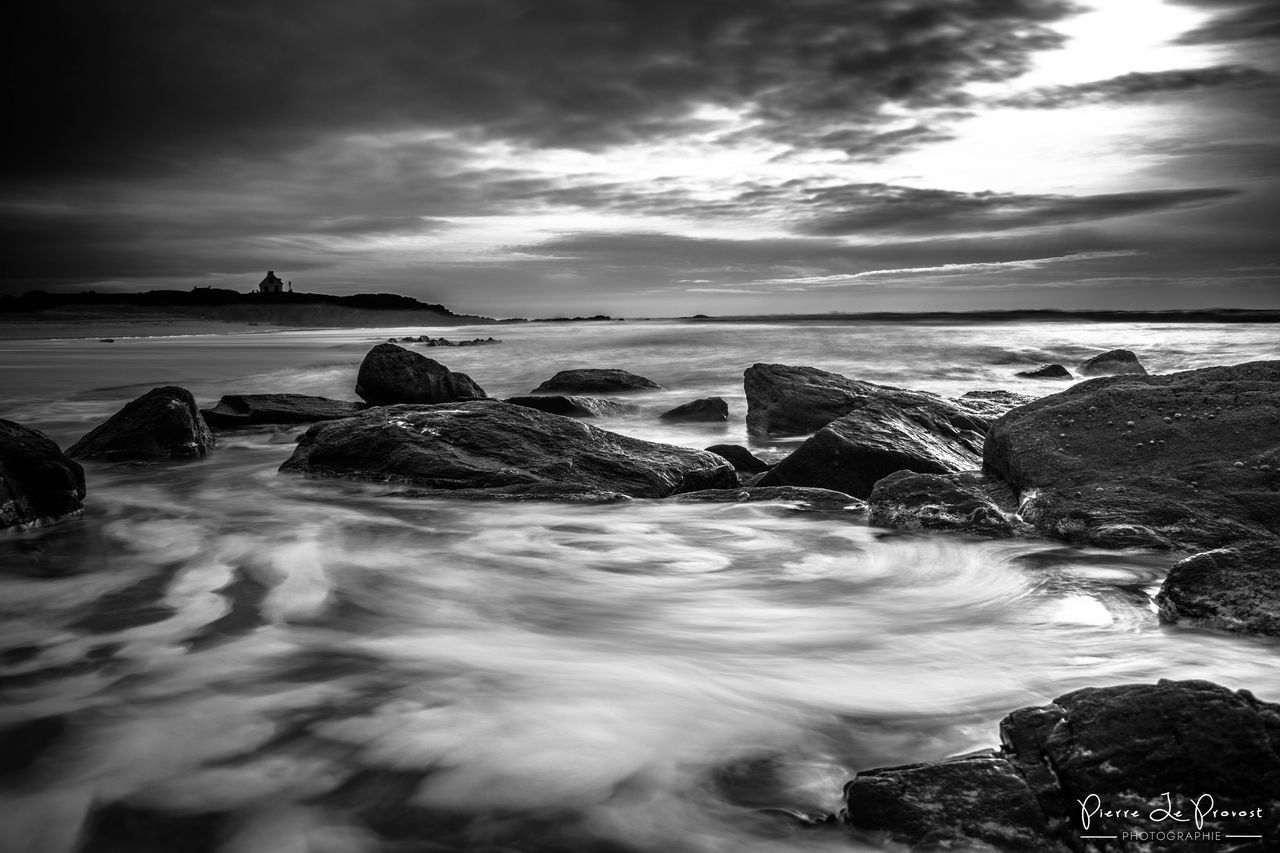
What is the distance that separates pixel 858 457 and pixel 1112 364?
50.7ft

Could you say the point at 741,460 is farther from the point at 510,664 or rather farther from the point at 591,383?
the point at 591,383

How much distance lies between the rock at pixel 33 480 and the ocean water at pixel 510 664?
0.68 ft

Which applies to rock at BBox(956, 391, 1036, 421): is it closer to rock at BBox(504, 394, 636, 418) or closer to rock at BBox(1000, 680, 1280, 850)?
rock at BBox(504, 394, 636, 418)

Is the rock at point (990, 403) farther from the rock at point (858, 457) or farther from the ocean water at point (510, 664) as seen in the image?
the ocean water at point (510, 664)

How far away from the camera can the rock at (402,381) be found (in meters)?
10.7

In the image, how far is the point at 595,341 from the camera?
35.0 m

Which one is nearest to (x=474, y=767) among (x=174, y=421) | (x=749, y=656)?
(x=749, y=656)

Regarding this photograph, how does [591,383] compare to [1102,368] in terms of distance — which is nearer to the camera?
[591,383]

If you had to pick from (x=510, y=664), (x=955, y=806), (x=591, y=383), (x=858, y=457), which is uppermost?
(x=591, y=383)

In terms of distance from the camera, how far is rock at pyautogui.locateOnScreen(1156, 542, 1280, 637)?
2967 millimetres

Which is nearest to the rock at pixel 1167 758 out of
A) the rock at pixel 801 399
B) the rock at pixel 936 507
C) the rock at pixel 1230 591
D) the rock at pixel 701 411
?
the rock at pixel 1230 591

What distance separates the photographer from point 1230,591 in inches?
120

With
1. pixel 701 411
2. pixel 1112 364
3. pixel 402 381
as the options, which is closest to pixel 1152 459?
pixel 701 411

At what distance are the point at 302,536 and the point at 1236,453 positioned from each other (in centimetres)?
509
